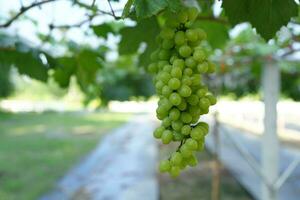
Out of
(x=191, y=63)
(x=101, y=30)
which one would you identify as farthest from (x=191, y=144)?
(x=101, y=30)

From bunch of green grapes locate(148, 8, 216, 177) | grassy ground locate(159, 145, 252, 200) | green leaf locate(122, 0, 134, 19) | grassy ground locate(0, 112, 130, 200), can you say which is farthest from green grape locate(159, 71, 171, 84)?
grassy ground locate(0, 112, 130, 200)

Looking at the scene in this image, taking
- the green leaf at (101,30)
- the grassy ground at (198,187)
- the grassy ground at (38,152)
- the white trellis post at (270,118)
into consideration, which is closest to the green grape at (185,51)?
the green leaf at (101,30)

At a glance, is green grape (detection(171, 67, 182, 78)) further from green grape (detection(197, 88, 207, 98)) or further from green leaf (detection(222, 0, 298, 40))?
green leaf (detection(222, 0, 298, 40))

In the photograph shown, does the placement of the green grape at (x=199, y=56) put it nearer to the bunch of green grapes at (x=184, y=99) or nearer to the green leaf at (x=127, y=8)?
the bunch of green grapes at (x=184, y=99)

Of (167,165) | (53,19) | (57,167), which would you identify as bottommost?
(57,167)

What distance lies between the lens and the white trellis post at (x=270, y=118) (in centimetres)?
291

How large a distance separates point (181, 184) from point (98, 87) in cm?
357

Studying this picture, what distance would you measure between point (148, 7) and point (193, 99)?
0.50 ft

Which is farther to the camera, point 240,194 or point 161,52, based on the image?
point 240,194

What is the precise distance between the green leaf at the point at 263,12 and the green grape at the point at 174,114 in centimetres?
22

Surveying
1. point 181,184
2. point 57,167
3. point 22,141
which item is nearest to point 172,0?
point 181,184

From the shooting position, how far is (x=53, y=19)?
1.44m

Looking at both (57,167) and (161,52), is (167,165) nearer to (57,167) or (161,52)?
(161,52)

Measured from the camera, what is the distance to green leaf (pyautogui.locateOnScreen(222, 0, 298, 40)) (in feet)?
2.53
